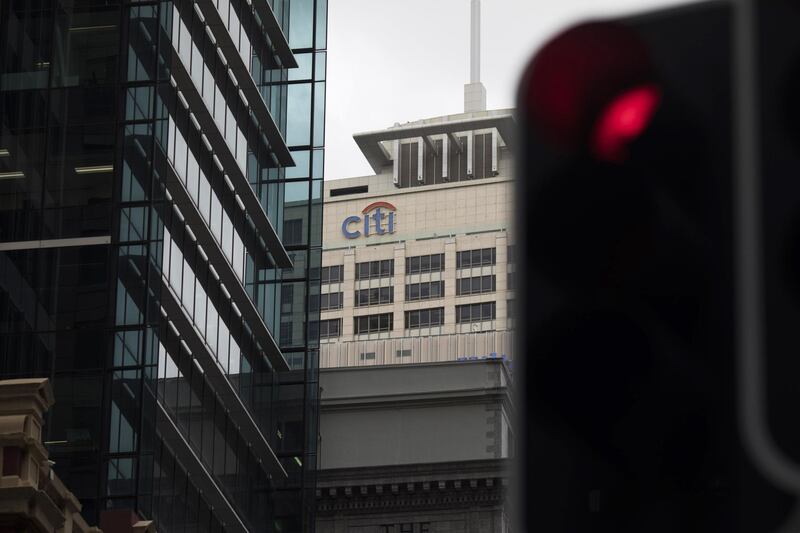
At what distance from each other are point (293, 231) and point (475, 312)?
12656 cm

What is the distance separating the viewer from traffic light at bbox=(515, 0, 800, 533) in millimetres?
2965

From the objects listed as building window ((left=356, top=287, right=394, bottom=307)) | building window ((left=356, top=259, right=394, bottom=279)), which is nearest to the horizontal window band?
building window ((left=356, top=287, right=394, bottom=307))

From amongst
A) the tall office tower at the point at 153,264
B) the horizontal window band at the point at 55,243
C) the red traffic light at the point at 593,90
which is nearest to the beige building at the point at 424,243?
the tall office tower at the point at 153,264

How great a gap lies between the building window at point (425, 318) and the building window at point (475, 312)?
200 cm

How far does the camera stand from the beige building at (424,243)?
189m

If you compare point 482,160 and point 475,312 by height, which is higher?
point 482,160

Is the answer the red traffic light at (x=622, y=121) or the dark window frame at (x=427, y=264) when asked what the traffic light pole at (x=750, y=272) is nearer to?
the red traffic light at (x=622, y=121)

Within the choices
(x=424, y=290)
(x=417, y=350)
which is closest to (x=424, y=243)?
(x=424, y=290)

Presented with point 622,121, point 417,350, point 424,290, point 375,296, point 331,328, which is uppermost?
point 424,290

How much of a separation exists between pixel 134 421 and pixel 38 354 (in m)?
2.70

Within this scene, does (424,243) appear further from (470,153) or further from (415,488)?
(415,488)

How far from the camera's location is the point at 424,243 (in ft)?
625

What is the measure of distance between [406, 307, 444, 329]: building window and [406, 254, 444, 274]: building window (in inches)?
156

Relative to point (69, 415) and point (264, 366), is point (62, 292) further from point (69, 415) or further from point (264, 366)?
point (264, 366)
